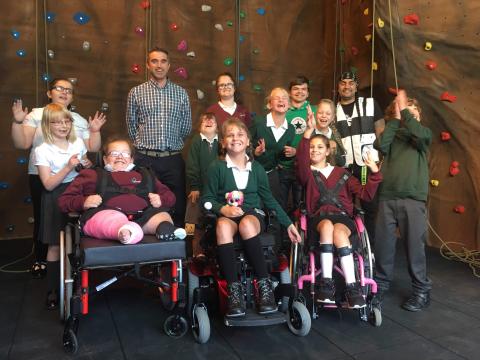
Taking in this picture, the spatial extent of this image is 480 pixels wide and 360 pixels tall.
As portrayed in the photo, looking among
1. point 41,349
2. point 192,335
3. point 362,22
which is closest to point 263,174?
point 192,335

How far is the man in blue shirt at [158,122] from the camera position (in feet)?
11.1

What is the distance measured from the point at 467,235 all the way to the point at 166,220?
3.07 meters

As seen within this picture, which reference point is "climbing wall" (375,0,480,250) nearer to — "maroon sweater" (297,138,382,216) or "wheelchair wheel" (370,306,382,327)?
"maroon sweater" (297,138,382,216)

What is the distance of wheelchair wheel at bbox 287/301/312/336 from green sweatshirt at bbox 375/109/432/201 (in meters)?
1.05

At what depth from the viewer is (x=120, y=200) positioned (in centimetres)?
242

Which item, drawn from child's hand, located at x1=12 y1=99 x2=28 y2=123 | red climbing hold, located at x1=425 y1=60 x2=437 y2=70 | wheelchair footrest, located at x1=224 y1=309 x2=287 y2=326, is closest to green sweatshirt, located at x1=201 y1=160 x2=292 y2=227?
wheelchair footrest, located at x1=224 y1=309 x2=287 y2=326

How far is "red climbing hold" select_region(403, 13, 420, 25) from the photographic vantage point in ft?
13.6

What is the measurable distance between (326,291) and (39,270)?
224cm

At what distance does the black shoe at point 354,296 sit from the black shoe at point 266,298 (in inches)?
16.8

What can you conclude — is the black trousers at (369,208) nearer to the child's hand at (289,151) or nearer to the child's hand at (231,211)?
the child's hand at (289,151)

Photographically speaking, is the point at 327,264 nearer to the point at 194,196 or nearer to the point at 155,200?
the point at 155,200

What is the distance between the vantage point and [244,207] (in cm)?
255

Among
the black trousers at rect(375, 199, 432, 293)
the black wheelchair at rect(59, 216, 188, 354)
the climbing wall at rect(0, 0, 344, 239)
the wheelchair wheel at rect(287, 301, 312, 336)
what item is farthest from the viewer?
the climbing wall at rect(0, 0, 344, 239)

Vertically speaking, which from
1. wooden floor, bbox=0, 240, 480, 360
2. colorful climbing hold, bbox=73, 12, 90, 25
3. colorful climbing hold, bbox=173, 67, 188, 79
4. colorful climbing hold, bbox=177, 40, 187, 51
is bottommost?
wooden floor, bbox=0, 240, 480, 360
